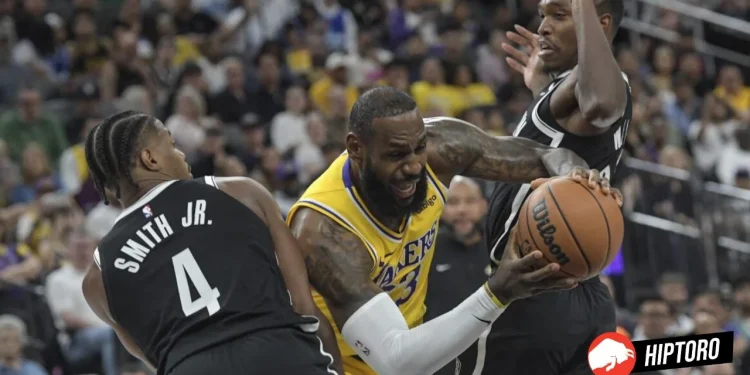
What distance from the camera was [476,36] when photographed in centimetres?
1552

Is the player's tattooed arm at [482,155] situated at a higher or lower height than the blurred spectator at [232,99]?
lower

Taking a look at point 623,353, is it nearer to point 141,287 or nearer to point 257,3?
point 141,287

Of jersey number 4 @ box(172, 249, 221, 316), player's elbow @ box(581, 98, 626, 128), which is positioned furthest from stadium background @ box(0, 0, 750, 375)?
jersey number 4 @ box(172, 249, 221, 316)

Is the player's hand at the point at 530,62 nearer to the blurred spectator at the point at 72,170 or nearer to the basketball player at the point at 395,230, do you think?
the basketball player at the point at 395,230

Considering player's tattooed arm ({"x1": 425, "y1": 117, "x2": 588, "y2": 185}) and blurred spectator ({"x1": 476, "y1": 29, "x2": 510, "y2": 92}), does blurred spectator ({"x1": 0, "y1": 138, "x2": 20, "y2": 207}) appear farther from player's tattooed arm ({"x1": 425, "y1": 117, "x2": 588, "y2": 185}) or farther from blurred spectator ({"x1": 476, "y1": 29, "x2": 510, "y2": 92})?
blurred spectator ({"x1": 476, "y1": 29, "x2": 510, "y2": 92})

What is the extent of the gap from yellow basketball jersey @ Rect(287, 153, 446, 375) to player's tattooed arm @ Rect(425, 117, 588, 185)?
10 centimetres

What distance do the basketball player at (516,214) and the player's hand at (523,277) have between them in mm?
897

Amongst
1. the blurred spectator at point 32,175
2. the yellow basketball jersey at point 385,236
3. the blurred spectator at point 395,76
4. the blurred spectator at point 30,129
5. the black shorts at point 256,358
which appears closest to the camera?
the black shorts at point 256,358

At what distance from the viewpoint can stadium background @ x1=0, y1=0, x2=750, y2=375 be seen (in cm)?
927

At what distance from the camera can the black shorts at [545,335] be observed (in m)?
5.19

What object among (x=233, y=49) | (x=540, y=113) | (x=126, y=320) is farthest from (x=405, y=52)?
(x=126, y=320)

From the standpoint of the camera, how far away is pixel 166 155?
4312 mm

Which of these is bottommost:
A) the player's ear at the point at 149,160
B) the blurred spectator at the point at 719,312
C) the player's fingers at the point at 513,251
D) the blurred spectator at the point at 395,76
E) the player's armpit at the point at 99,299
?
the blurred spectator at the point at 719,312

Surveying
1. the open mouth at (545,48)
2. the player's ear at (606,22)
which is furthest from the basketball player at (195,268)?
the player's ear at (606,22)
